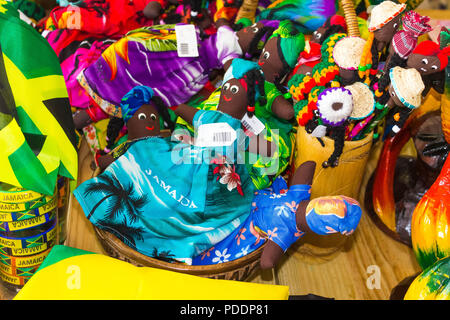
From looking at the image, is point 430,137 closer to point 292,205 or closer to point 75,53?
point 292,205

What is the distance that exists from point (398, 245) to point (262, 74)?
0.48 metres

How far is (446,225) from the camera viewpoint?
2.44 ft

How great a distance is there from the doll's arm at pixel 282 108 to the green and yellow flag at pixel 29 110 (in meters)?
0.38

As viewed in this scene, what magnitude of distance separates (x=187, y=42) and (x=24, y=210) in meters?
0.47

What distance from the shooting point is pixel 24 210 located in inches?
31.7

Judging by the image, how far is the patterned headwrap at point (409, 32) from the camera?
2.41ft

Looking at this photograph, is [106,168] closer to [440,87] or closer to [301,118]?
[301,118]

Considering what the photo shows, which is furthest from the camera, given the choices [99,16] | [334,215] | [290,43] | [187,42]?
[99,16]

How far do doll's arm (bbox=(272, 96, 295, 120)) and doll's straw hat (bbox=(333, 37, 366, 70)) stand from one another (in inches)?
5.1

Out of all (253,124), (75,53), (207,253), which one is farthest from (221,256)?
(75,53)

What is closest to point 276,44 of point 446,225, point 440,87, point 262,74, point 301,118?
point 262,74

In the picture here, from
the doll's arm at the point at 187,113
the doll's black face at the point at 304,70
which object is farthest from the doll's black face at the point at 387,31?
the doll's arm at the point at 187,113

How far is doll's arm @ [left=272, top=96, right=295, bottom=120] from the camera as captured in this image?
2.94 ft
